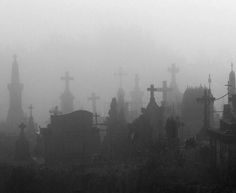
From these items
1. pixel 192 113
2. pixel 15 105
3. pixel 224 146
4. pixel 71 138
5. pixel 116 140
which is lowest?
pixel 116 140

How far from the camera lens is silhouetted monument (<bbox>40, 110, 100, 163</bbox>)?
2475cm

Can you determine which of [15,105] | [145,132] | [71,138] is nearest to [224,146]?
[145,132]

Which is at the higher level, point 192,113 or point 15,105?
point 15,105

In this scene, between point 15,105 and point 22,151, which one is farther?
point 15,105

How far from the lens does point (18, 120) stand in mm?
43438

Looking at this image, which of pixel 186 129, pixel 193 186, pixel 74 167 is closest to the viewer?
pixel 193 186

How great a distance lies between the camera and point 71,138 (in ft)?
82.9

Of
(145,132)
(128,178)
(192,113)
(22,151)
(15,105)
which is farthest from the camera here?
(15,105)

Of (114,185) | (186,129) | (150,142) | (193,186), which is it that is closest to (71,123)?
(150,142)

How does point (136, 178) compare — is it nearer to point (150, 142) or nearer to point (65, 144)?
point (150, 142)

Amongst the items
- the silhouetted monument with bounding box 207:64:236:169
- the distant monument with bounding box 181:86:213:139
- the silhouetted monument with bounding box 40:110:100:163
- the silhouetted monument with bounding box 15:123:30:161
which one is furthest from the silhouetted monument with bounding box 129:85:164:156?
the silhouetted monument with bounding box 15:123:30:161

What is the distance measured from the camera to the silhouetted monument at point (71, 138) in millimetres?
24750

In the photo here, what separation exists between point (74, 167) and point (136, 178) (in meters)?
4.13

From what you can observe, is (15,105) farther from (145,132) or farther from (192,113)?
(145,132)
